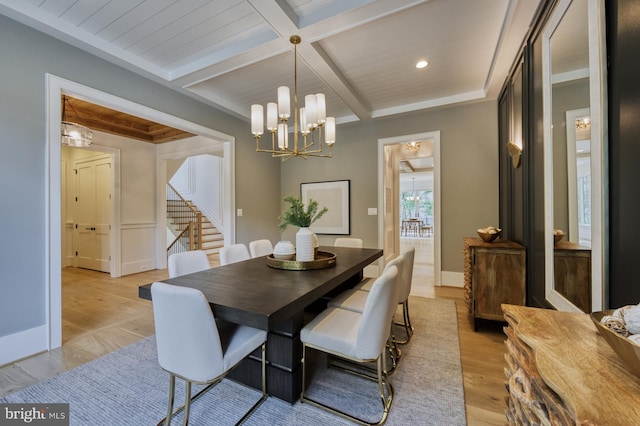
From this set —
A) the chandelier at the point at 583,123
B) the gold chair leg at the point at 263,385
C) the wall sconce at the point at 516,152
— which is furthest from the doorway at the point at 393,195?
the gold chair leg at the point at 263,385

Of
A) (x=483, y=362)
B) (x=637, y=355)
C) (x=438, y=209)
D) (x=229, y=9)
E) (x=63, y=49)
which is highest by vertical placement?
(x=229, y=9)

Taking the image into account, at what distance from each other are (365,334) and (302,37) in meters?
2.36

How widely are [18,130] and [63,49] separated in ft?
2.75

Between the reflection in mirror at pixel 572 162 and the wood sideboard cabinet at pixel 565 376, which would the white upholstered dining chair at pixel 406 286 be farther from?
the wood sideboard cabinet at pixel 565 376

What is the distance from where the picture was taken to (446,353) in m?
2.15

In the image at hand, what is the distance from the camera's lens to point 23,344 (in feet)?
6.93

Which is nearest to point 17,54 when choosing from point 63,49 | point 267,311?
point 63,49

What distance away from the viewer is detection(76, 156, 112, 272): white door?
4.88 meters

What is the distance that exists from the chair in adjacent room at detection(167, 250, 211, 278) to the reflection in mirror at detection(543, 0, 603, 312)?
2507mm

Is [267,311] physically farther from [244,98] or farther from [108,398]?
[244,98]

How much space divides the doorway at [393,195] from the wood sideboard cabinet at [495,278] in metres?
1.46

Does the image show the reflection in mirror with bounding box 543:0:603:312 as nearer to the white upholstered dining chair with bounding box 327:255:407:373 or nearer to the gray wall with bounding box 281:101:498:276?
the white upholstered dining chair with bounding box 327:255:407:373

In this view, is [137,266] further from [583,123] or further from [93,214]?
[583,123]

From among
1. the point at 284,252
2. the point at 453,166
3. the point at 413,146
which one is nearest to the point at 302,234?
the point at 284,252
